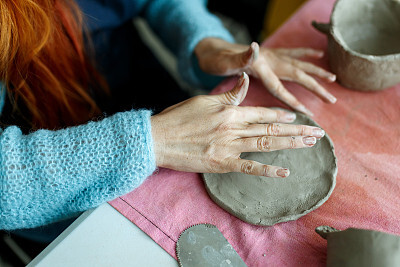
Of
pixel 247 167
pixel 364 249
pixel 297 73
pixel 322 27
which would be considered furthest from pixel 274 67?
pixel 364 249

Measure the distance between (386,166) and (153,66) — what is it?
2.72ft

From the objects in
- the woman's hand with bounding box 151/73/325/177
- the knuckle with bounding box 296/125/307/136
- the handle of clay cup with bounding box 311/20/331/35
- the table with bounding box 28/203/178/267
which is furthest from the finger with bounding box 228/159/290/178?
the handle of clay cup with bounding box 311/20/331/35

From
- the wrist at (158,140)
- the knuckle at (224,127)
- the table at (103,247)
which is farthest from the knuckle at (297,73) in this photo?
the table at (103,247)

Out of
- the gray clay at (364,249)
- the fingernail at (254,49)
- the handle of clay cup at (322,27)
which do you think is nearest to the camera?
the gray clay at (364,249)

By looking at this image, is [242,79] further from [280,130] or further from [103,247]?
[103,247]

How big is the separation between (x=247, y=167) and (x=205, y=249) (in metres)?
0.17

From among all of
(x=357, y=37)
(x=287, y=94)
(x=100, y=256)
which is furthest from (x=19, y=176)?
(x=357, y=37)

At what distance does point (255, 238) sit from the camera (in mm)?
622

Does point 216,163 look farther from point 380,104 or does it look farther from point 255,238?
point 380,104

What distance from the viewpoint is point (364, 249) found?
20.9 inches

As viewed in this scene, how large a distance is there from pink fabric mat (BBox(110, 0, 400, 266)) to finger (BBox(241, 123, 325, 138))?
0.29 feet

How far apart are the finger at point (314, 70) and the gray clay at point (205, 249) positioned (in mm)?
443

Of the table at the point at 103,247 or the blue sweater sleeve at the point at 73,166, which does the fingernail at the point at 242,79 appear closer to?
the blue sweater sleeve at the point at 73,166

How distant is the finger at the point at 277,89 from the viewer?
0.80 meters
